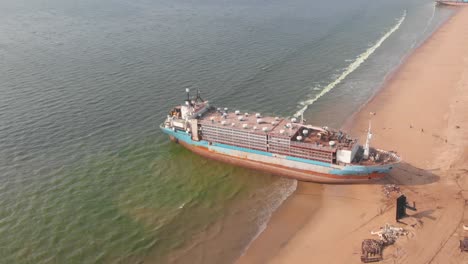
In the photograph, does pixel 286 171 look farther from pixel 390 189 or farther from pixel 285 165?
pixel 390 189

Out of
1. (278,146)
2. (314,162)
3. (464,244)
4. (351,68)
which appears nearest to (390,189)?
(314,162)

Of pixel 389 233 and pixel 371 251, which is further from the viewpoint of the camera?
pixel 389 233

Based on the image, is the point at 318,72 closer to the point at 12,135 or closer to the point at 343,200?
the point at 343,200

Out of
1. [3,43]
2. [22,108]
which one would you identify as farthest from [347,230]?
[3,43]

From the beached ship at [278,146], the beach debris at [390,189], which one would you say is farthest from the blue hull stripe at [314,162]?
the beach debris at [390,189]

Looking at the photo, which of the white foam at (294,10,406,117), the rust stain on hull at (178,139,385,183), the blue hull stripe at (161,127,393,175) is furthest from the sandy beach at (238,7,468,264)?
the white foam at (294,10,406,117)

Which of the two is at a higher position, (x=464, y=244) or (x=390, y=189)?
(x=390, y=189)

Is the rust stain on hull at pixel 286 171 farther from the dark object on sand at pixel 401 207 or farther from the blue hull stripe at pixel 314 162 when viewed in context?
the dark object on sand at pixel 401 207

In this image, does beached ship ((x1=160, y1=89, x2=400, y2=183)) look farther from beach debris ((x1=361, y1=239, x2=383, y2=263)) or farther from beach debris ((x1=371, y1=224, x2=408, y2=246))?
beach debris ((x1=361, y1=239, x2=383, y2=263))
